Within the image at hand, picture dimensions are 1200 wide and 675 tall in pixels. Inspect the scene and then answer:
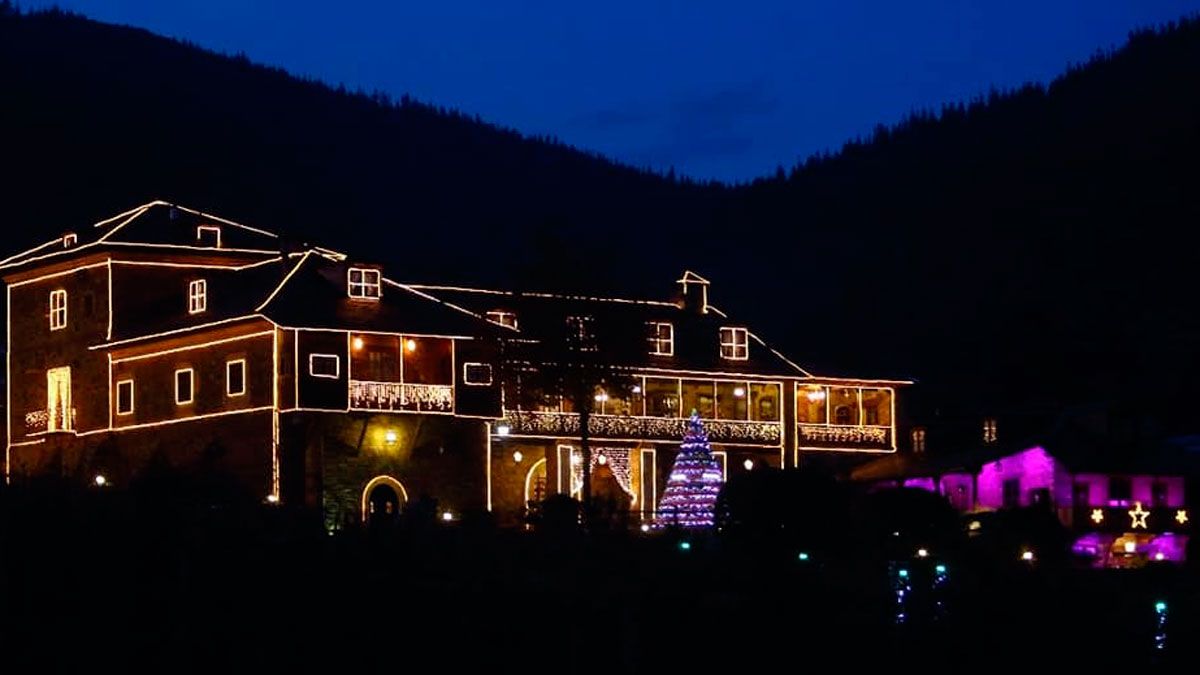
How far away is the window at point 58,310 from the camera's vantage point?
276ft

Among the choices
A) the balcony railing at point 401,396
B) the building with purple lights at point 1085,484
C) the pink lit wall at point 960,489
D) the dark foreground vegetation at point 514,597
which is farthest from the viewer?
the pink lit wall at point 960,489

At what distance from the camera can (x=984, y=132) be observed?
175 metres

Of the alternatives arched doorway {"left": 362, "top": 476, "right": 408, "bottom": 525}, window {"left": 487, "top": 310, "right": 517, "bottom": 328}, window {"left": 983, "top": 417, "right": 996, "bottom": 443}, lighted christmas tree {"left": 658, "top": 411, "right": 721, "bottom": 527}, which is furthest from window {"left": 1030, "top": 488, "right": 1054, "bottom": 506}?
arched doorway {"left": 362, "top": 476, "right": 408, "bottom": 525}

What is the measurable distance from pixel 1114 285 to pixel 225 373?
70844 mm

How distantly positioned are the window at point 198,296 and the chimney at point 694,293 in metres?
18.4

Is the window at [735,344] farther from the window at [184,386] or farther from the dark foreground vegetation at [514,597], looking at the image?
the dark foreground vegetation at [514,597]

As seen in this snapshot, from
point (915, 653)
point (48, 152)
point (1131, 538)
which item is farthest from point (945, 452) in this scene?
point (48, 152)

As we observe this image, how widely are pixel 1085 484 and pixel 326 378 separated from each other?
2464 cm

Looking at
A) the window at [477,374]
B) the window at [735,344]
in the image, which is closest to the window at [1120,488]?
the window at [735,344]

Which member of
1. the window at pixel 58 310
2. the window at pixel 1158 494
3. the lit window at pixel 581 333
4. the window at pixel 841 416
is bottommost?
→ the window at pixel 1158 494

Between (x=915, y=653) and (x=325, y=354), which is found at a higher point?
(x=325, y=354)

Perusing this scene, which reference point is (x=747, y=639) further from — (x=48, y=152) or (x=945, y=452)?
(x=48, y=152)

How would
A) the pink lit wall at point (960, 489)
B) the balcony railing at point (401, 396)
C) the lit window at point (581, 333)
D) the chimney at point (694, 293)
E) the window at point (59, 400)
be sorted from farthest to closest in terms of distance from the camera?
the chimney at point (694, 293), the pink lit wall at point (960, 489), the window at point (59, 400), the lit window at point (581, 333), the balcony railing at point (401, 396)

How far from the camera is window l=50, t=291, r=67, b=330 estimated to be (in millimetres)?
84250
